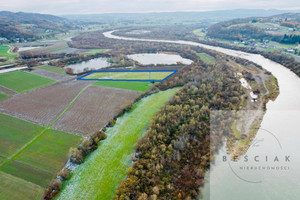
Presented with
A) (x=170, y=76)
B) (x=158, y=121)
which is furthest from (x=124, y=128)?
(x=170, y=76)

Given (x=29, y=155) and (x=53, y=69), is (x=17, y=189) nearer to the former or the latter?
(x=29, y=155)

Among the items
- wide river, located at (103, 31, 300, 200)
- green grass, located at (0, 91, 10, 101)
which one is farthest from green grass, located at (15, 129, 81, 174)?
green grass, located at (0, 91, 10, 101)

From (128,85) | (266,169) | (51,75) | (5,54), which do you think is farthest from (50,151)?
(5,54)

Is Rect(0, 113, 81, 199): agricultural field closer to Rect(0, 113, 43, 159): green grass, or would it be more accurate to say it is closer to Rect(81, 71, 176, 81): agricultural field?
Rect(0, 113, 43, 159): green grass

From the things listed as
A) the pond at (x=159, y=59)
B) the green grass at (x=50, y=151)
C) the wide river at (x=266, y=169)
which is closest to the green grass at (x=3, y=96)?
the green grass at (x=50, y=151)

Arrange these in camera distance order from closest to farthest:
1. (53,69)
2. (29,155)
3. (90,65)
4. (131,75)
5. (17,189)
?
1. (17,189)
2. (29,155)
3. (131,75)
4. (53,69)
5. (90,65)

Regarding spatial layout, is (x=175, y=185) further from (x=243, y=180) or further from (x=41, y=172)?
(x=41, y=172)
